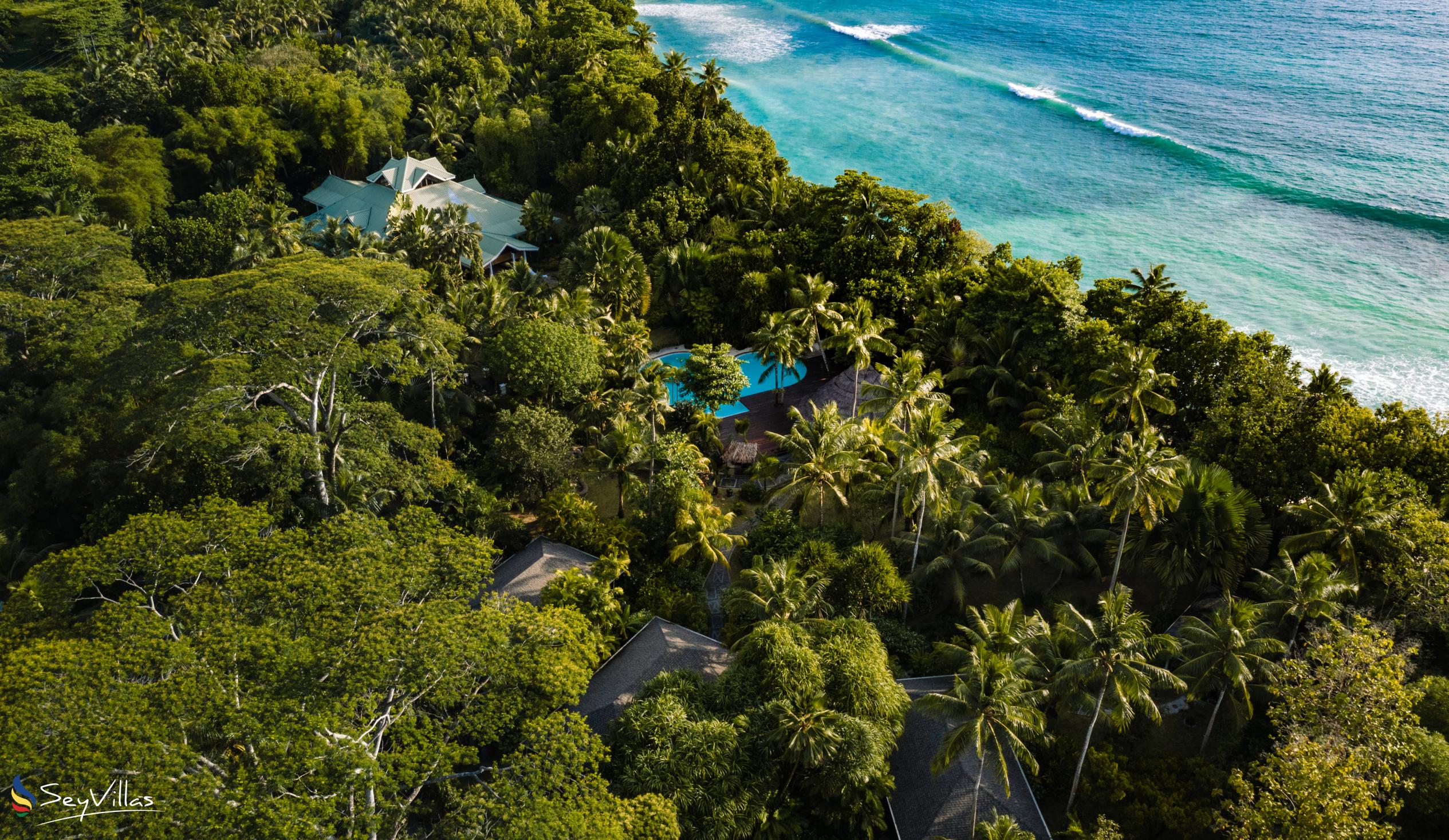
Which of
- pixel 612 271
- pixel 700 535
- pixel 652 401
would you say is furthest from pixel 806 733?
pixel 612 271

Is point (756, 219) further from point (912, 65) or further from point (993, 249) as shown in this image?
point (912, 65)

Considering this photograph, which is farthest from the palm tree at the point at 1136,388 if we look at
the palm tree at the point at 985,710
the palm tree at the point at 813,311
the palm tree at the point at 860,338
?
the palm tree at the point at 985,710

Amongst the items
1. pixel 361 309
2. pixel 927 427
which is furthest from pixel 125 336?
pixel 927 427

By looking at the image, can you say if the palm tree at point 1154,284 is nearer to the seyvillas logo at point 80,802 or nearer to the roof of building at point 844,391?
the roof of building at point 844,391

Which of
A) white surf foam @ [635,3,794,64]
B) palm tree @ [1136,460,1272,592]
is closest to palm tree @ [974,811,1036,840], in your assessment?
palm tree @ [1136,460,1272,592]

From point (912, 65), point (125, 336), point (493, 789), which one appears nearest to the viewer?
point (493, 789)

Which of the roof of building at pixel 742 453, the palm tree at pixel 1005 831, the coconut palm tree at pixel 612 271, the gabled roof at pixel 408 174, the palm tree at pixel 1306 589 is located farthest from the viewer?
the gabled roof at pixel 408 174
